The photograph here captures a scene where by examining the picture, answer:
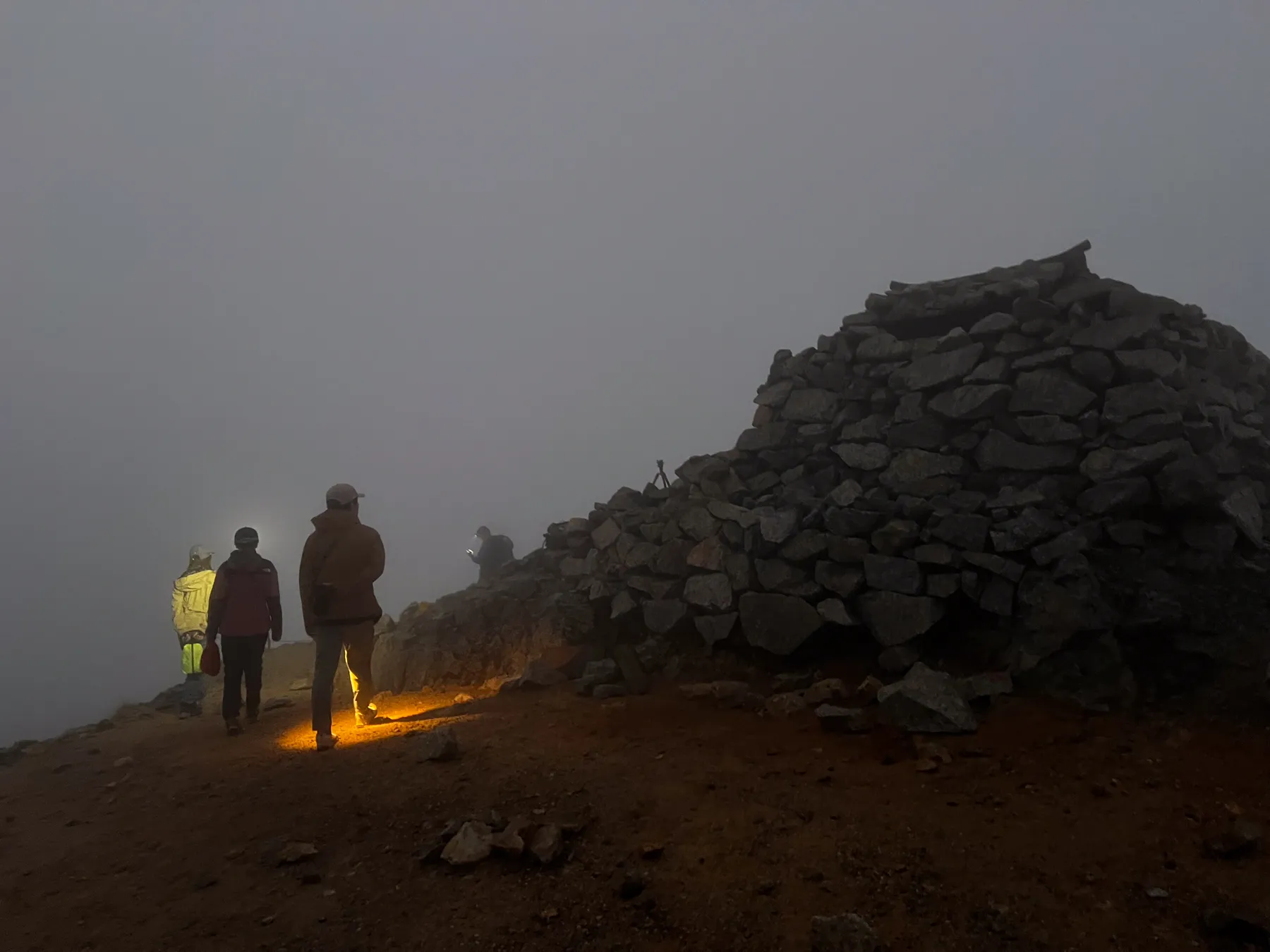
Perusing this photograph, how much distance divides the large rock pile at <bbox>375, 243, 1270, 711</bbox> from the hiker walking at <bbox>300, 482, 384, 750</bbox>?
2.82 metres

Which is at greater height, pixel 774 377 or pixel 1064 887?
pixel 774 377

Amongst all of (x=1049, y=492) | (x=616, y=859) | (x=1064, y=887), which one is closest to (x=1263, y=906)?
(x=1064, y=887)

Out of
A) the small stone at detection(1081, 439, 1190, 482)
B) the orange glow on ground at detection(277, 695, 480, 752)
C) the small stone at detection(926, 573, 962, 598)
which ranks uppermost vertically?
the small stone at detection(1081, 439, 1190, 482)

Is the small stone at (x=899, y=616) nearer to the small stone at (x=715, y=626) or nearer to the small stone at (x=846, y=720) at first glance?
the small stone at (x=846, y=720)

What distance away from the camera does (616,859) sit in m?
4.50

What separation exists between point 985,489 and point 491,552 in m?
12.1

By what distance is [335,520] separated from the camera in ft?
27.7

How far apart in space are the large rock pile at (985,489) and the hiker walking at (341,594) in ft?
9.26

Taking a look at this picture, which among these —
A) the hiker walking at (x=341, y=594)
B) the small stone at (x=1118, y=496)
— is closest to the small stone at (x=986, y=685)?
the small stone at (x=1118, y=496)

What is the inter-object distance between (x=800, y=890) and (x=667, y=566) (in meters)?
5.50

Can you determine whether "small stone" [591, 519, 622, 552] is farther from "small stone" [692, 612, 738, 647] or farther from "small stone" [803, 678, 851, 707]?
"small stone" [803, 678, 851, 707]

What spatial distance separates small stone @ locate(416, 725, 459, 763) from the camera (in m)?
6.30

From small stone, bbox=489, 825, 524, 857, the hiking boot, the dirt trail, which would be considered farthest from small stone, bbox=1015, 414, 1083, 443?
the hiking boot

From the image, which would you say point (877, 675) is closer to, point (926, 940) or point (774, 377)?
point (926, 940)
